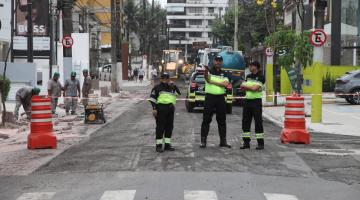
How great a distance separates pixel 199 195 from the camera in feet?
28.7

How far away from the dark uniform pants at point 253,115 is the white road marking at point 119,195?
16.9 feet

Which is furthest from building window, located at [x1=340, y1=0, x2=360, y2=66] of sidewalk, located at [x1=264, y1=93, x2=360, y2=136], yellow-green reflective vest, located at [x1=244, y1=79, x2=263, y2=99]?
yellow-green reflective vest, located at [x1=244, y1=79, x2=263, y2=99]

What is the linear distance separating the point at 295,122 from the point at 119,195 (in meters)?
6.86

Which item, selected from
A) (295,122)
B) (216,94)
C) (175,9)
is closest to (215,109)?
(216,94)

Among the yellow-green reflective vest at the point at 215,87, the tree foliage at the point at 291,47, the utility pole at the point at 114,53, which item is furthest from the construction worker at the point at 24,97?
the utility pole at the point at 114,53

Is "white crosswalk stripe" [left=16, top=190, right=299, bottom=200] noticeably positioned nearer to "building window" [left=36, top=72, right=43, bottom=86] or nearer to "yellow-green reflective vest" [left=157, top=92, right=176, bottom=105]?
"yellow-green reflective vest" [left=157, top=92, right=176, bottom=105]

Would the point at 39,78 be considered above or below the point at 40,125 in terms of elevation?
above

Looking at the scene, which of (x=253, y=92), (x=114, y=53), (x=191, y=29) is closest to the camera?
(x=253, y=92)

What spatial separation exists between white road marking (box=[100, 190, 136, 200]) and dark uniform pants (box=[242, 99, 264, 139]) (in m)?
5.14

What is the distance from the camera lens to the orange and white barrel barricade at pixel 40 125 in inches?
560

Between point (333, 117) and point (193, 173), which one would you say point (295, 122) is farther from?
point (333, 117)

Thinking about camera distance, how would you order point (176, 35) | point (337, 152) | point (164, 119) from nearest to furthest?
point (164, 119) < point (337, 152) < point (176, 35)

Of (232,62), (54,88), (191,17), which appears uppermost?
(191,17)

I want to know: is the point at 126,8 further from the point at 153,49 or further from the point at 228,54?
the point at 228,54
